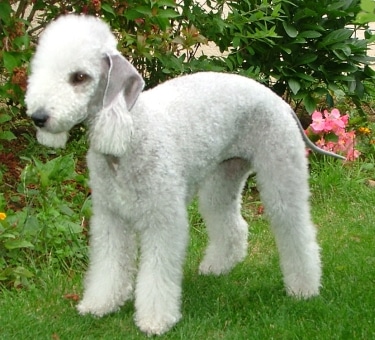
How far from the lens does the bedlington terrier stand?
3633mm

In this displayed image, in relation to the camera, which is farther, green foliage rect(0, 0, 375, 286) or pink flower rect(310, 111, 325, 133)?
pink flower rect(310, 111, 325, 133)

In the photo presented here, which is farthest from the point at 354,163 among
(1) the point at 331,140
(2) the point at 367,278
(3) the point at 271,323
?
(3) the point at 271,323

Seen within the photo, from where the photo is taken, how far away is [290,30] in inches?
267

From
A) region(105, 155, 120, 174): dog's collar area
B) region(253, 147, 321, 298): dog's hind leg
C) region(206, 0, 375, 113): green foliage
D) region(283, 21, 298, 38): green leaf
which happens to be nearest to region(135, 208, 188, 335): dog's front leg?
region(105, 155, 120, 174): dog's collar area

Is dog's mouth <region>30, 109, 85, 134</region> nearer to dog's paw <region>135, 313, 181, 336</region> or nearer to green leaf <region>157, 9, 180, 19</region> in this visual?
dog's paw <region>135, 313, 181, 336</region>

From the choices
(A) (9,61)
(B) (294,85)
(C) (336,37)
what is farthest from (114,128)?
(C) (336,37)

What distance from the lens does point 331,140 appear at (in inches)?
260

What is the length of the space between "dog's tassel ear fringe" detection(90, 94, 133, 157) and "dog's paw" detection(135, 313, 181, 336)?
883 millimetres

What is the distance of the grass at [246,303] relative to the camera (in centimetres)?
406

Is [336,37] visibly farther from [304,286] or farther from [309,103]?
[304,286]

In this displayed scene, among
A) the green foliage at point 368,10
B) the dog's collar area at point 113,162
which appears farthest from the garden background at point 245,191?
the dog's collar area at point 113,162

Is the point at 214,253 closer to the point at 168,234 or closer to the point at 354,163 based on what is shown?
the point at 168,234

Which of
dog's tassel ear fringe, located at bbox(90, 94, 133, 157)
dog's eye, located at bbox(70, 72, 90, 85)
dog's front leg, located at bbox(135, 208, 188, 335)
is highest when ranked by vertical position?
dog's eye, located at bbox(70, 72, 90, 85)

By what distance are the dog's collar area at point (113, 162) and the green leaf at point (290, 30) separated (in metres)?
3.22
